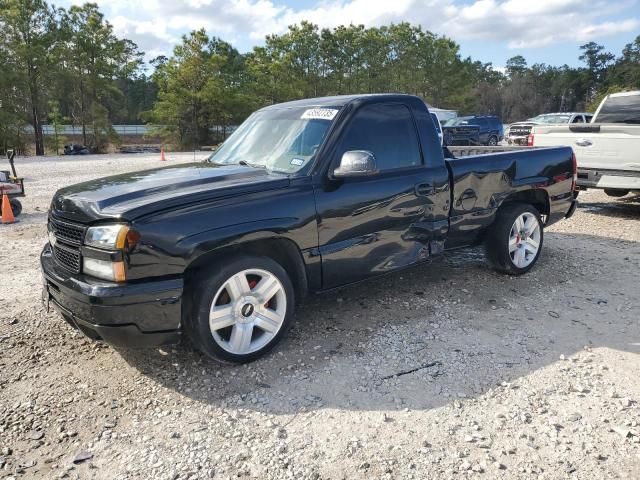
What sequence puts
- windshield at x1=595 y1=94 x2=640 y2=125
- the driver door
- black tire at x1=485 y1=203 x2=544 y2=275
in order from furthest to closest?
1. windshield at x1=595 y1=94 x2=640 y2=125
2. black tire at x1=485 y1=203 x2=544 y2=275
3. the driver door

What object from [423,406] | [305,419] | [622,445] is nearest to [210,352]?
A: [305,419]

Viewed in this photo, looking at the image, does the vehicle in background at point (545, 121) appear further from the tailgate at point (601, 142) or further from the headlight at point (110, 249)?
the headlight at point (110, 249)

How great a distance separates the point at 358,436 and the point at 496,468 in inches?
28.8

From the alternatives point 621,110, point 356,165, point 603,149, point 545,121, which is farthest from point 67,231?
point 545,121

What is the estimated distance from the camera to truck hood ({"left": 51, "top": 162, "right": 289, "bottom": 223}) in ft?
9.95

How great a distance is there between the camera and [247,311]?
3.37 metres

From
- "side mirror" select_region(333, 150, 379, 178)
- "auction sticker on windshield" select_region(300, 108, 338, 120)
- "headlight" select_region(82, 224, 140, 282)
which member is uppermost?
"auction sticker on windshield" select_region(300, 108, 338, 120)

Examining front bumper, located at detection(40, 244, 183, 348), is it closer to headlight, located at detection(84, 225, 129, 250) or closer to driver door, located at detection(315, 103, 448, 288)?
headlight, located at detection(84, 225, 129, 250)

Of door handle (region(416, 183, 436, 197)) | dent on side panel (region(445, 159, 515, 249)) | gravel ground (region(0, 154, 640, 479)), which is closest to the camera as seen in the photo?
gravel ground (region(0, 154, 640, 479))

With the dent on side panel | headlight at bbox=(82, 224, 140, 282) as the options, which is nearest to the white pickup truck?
the dent on side panel

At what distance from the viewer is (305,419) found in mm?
2893

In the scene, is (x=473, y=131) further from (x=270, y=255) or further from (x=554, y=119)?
(x=270, y=255)

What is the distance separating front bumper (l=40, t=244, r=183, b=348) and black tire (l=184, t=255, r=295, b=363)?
121 millimetres

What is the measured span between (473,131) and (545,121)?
398cm
